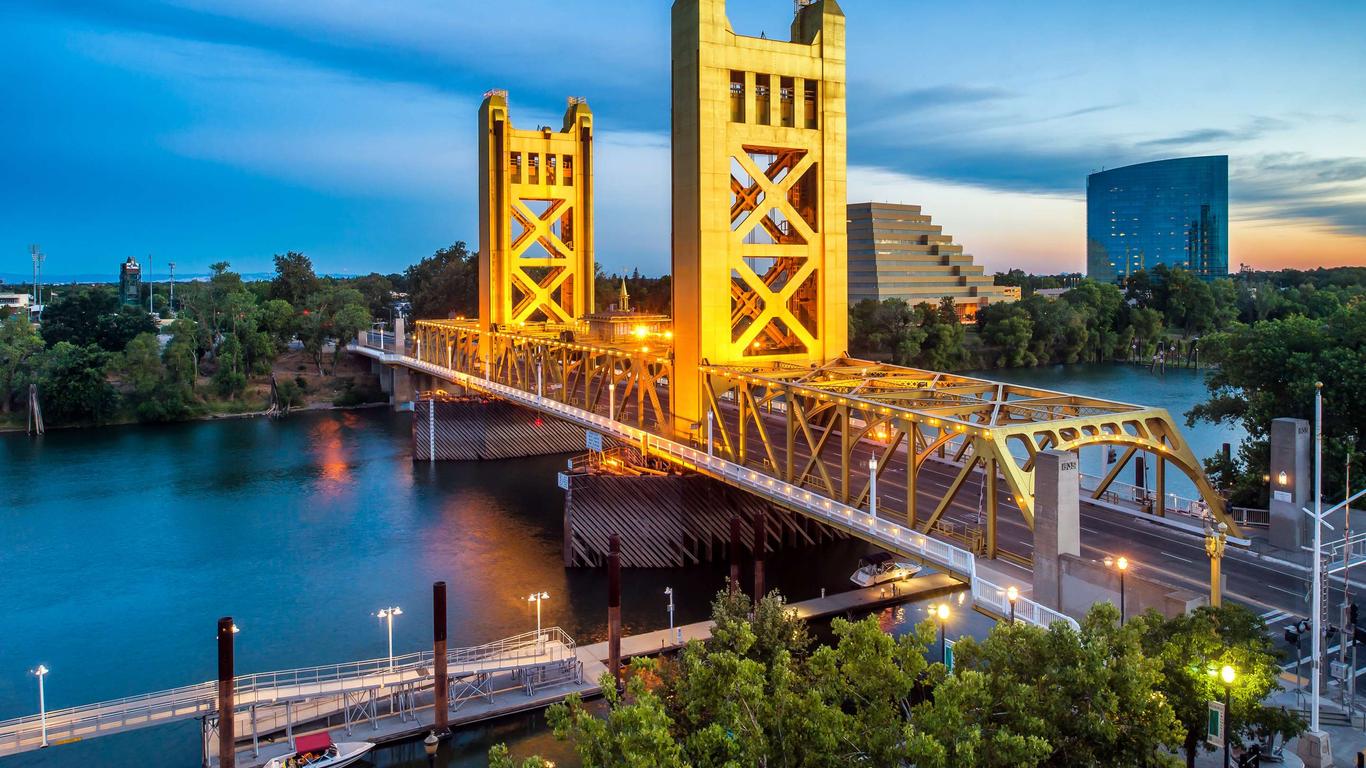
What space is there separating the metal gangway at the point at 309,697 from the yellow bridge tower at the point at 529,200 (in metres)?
45.9

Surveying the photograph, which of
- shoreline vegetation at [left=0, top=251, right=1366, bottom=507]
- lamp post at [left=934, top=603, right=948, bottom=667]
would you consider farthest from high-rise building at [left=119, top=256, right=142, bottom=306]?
lamp post at [left=934, top=603, right=948, bottom=667]

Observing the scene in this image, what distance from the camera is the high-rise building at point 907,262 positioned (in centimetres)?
15375

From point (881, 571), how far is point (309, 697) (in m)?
19.1

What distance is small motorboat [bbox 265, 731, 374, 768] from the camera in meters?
23.8

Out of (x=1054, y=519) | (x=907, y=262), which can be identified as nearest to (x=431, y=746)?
(x=1054, y=519)

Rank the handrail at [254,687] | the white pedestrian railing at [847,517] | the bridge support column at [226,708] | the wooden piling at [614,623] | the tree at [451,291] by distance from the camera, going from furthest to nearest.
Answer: the tree at [451,291], the wooden piling at [614,623], the handrail at [254,687], the bridge support column at [226,708], the white pedestrian railing at [847,517]

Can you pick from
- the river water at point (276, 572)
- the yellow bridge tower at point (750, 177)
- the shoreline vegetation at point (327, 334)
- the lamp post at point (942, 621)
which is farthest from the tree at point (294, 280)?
the lamp post at point (942, 621)

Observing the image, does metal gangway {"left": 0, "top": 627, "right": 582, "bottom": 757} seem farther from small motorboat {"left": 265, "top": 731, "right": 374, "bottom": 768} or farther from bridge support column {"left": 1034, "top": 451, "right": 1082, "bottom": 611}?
bridge support column {"left": 1034, "top": 451, "right": 1082, "bottom": 611}

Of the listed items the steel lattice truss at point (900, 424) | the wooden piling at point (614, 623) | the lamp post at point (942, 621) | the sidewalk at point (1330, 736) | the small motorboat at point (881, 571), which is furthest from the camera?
the small motorboat at point (881, 571)

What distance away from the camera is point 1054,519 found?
21.0 m

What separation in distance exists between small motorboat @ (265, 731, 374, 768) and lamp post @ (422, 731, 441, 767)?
1.28 m

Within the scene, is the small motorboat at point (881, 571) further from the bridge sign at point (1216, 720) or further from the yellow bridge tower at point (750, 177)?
the bridge sign at point (1216, 720)

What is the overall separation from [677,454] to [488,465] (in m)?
31.0

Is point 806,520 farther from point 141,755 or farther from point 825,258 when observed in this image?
point 141,755
